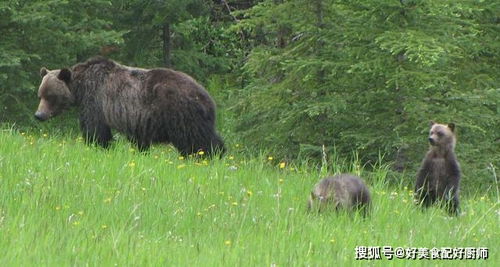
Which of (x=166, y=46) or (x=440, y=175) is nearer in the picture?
(x=440, y=175)

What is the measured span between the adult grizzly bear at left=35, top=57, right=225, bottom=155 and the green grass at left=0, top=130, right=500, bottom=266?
1.02 m

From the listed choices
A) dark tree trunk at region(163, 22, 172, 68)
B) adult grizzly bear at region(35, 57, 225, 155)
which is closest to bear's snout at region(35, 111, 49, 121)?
adult grizzly bear at region(35, 57, 225, 155)

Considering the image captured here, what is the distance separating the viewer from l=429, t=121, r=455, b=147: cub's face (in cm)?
935

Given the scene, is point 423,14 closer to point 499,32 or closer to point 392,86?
point 392,86

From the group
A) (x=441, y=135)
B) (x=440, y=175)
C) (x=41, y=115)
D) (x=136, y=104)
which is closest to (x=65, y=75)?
(x=41, y=115)

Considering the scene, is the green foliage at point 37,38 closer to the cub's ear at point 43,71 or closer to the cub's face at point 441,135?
the cub's ear at point 43,71

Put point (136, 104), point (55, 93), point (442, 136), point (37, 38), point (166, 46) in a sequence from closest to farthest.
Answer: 1. point (442, 136)
2. point (136, 104)
3. point (55, 93)
4. point (37, 38)
5. point (166, 46)

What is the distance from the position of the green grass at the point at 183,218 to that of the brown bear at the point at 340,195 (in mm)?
144

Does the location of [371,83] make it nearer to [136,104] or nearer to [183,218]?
[136,104]

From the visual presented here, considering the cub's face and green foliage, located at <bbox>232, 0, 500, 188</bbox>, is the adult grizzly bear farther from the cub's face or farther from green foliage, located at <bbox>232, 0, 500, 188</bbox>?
the cub's face

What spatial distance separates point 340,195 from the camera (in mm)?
7879

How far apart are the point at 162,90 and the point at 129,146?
97 centimetres

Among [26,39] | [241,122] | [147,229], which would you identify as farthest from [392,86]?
[26,39]

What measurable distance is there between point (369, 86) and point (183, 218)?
18.9ft
